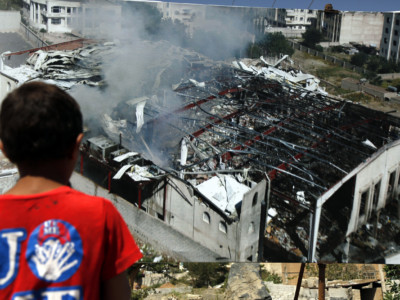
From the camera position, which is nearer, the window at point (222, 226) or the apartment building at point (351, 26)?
the window at point (222, 226)

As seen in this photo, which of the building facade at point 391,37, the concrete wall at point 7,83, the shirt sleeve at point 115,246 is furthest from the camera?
the building facade at point 391,37

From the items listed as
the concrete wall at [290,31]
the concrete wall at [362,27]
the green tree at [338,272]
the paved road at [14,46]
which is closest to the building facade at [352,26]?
the concrete wall at [362,27]

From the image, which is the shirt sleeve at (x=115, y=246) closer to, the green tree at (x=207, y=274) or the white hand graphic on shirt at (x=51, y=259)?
the white hand graphic on shirt at (x=51, y=259)

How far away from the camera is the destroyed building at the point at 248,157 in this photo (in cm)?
242

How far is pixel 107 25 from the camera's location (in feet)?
8.09

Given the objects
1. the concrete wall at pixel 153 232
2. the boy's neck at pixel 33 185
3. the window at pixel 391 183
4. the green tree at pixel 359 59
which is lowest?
the concrete wall at pixel 153 232

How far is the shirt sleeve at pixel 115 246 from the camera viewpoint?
1.28 m

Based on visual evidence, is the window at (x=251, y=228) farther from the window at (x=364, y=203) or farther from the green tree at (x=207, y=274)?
the green tree at (x=207, y=274)

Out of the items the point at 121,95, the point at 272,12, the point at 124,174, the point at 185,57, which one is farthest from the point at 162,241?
the point at 272,12

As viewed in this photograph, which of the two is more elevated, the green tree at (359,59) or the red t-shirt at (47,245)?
the green tree at (359,59)

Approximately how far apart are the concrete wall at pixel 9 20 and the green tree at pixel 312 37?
137 centimetres

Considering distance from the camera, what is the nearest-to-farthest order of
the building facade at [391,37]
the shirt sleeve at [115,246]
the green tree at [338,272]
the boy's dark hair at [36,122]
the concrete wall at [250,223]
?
the boy's dark hair at [36,122], the shirt sleeve at [115,246], the concrete wall at [250,223], the building facade at [391,37], the green tree at [338,272]

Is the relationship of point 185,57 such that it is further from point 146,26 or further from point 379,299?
point 379,299

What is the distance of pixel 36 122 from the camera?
3.74 ft
